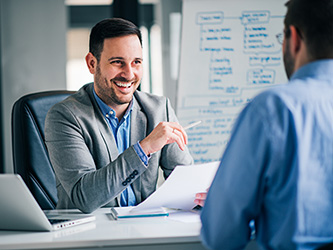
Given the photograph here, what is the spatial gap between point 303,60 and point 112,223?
0.74 m

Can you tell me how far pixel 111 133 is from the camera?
1.77m

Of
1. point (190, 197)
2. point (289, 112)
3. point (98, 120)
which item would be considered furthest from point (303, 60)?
point (98, 120)

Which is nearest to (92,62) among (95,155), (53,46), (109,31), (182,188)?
(109,31)

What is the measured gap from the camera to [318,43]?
94 centimetres

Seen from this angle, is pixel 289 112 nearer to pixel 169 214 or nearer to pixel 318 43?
pixel 318 43

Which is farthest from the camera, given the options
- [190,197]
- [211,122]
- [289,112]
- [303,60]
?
[211,122]

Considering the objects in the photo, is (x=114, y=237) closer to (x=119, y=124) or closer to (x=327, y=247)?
(x=327, y=247)

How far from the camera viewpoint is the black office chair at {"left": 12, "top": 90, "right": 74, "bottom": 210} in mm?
1939

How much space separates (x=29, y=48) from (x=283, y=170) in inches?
109

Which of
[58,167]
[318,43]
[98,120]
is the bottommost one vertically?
[58,167]

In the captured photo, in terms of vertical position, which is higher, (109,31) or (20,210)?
(109,31)

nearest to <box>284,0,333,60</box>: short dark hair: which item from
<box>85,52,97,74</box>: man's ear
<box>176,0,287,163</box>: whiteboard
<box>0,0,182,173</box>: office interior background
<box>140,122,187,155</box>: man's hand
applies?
<box>140,122,187,155</box>: man's hand

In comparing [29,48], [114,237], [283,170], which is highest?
[29,48]

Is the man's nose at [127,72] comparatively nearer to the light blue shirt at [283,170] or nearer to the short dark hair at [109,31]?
the short dark hair at [109,31]
